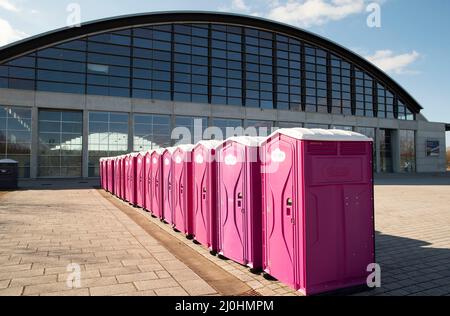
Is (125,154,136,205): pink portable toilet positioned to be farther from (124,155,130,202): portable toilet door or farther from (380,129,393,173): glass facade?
(380,129,393,173): glass facade

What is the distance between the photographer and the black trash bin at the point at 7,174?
21734 millimetres

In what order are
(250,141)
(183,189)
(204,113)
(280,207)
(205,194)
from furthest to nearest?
(204,113) → (183,189) → (205,194) → (250,141) → (280,207)

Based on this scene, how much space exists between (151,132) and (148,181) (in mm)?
23354

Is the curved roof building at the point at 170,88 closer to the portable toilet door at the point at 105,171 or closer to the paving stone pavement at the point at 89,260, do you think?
the portable toilet door at the point at 105,171

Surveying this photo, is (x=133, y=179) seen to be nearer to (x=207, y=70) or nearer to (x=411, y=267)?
(x=411, y=267)

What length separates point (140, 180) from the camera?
12.9m

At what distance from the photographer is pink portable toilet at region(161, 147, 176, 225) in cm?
920

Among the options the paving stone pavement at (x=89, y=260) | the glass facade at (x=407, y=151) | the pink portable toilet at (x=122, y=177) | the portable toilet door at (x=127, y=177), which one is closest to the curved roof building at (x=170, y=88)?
the glass facade at (x=407, y=151)

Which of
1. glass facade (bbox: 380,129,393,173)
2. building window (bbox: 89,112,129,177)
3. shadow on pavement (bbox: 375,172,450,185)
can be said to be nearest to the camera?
shadow on pavement (bbox: 375,172,450,185)

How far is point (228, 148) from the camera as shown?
625cm

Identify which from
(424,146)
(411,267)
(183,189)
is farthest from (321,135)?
(424,146)

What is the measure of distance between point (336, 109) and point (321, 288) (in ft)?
142

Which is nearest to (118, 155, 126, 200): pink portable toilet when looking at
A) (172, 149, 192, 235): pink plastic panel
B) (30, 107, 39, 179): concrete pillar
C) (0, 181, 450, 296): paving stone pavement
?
(0, 181, 450, 296): paving stone pavement

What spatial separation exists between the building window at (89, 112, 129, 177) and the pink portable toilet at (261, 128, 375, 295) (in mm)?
29893
